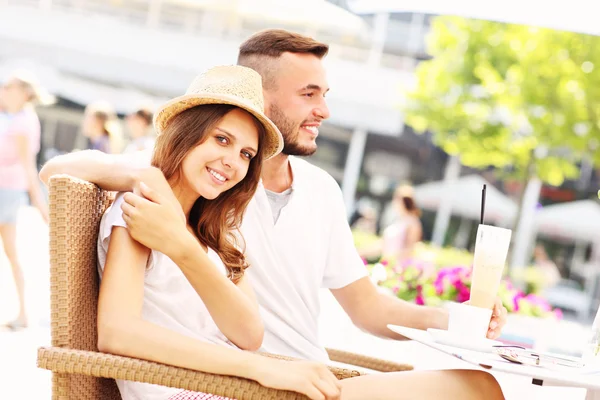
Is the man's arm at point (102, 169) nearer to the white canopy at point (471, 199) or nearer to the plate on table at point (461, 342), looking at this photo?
the plate on table at point (461, 342)

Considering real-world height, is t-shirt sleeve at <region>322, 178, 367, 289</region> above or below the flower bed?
above

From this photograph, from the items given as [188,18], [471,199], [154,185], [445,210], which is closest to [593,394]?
[154,185]

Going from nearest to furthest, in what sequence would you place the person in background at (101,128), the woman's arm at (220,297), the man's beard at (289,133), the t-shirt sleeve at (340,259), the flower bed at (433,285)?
the woman's arm at (220,297), the t-shirt sleeve at (340,259), the man's beard at (289,133), the flower bed at (433,285), the person in background at (101,128)

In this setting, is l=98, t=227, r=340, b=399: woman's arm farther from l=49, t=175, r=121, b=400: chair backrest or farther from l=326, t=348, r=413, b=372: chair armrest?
l=326, t=348, r=413, b=372: chair armrest

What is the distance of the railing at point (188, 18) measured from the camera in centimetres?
1502

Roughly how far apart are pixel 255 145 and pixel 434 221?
13389 millimetres

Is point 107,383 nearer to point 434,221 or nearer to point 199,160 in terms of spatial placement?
point 199,160

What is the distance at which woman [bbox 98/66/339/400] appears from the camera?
159 centimetres

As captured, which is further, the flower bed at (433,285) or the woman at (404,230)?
the woman at (404,230)

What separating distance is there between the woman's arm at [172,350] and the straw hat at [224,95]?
429 millimetres

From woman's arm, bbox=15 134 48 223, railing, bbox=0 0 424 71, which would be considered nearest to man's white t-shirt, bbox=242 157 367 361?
woman's arm, bbox=15 134 48 223

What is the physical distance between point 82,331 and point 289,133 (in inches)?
48.2

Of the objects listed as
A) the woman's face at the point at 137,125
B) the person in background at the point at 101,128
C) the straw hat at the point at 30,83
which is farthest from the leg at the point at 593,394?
the person in background at the point at 101,128

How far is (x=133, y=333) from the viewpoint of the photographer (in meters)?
1.60
